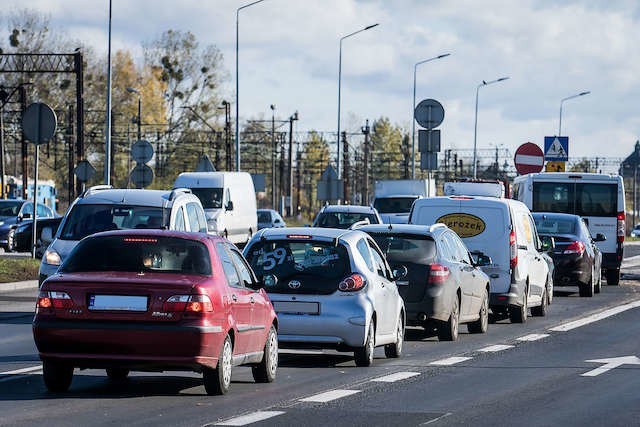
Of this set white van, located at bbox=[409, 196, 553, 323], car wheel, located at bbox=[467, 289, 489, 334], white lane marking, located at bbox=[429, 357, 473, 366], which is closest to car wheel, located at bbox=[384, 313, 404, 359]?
white lane marking, located at bbox=[429, 357, 473, 366]

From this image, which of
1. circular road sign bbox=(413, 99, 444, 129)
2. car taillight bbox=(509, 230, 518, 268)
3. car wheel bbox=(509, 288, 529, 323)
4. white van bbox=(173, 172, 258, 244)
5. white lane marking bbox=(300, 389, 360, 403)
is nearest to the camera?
Result: white lane marking bbox=(300, 389, 360, 403)

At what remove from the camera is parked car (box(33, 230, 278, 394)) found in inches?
464

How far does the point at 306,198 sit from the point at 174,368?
538 feet

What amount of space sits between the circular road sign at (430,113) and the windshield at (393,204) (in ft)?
59.3

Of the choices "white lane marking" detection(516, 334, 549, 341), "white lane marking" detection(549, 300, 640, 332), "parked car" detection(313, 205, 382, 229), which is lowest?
"white lane marking" detection(549, 300, 640, 332)

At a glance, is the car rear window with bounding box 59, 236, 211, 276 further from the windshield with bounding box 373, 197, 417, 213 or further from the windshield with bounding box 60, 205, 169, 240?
the windshield with bounding box 373, 197, 417, 213

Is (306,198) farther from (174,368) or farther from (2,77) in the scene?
(174,368)

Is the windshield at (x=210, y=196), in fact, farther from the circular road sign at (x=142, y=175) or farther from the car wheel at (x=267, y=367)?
the car wheel at (x=267, y=367)

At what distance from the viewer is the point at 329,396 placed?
1240cm

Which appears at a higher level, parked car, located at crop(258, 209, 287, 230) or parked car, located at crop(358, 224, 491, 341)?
parked car, located at crop(358, 224, 491, 341)

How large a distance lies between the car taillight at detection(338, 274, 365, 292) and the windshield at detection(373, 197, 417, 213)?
1561 inches

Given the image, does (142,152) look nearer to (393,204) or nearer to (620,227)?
(620,227)

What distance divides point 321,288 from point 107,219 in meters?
A: 7.09

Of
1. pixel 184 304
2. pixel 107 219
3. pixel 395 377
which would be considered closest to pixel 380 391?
pixel 395 377
